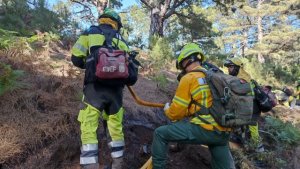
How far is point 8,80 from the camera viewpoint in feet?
20.5

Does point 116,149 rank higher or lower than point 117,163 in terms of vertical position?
higher

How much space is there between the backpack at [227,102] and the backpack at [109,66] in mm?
1133

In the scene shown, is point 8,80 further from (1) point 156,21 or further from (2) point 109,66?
(1) point 156,21

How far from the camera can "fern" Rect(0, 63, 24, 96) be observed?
20.2 ft

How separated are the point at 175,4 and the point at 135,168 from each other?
11989mm

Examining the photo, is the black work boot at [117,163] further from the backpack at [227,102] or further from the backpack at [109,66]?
the backpack at [227,102]

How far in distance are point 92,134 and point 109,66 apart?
0.96 meters

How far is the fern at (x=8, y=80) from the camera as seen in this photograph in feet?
20.2

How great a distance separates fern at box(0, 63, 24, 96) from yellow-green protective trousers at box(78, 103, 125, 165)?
1.94 metres

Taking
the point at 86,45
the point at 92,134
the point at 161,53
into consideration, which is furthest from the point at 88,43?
the point at 161,53

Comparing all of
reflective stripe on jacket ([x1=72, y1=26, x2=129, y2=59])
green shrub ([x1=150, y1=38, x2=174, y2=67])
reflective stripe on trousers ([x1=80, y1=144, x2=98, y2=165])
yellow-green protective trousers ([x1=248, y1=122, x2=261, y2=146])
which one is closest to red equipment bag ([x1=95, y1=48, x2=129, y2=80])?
reflective stripe on jacket ([x1=72, y1=26, x2=129, y2=59])

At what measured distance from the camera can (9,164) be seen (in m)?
5.09

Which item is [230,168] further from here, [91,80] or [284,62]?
[284,62]

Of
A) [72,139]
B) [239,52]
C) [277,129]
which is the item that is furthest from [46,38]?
[239,52]
